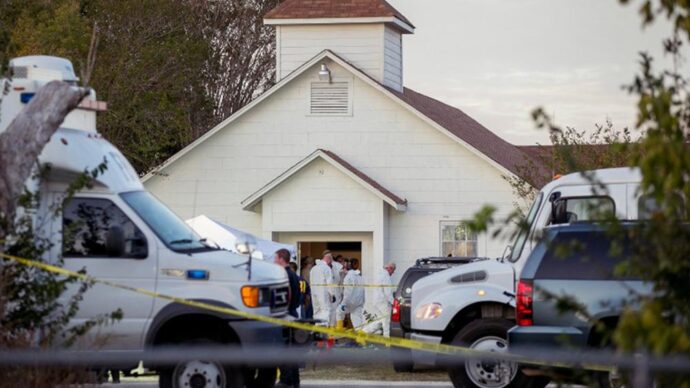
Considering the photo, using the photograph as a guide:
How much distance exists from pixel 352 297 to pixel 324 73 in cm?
703

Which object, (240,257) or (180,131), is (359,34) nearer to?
(180,131)

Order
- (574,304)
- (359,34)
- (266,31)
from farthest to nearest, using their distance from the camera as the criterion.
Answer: (266,31), (359,34), (574,304)

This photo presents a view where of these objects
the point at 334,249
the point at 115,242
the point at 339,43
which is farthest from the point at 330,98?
the point at 115,242

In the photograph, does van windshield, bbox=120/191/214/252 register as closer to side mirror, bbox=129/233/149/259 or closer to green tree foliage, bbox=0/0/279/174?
side mirror, bbox=129/233/149/259

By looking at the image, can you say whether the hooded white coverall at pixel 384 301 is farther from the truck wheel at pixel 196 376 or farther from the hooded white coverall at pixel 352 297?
the truck wheel at pixel 196 376

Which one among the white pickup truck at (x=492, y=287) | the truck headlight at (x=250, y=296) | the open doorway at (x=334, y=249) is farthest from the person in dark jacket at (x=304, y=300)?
the open doorway at (x=334, y=249)

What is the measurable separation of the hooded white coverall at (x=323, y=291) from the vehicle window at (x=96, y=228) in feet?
60.2

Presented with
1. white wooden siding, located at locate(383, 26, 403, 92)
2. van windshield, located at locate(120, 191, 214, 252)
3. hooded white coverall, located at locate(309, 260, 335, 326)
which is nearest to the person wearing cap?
hooded white coverall, located at locate(309, 260, 335, 326)

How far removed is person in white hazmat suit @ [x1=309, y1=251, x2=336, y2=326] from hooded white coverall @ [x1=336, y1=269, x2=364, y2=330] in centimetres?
47

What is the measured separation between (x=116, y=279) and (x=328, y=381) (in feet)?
21.3

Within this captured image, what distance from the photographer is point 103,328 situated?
1421 cm

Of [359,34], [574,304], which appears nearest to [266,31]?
[359,34]

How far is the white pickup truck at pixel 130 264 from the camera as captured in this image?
14102mm

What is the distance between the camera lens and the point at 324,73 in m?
38.4
